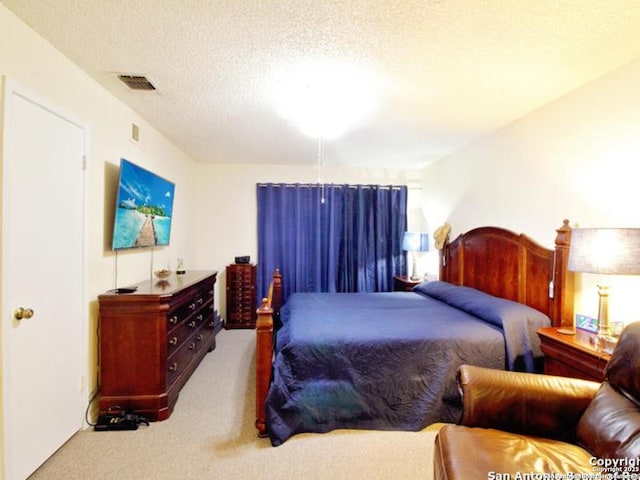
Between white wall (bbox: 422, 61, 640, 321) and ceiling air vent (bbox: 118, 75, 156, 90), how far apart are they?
10.7 feet

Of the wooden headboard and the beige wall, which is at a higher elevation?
the beige wall

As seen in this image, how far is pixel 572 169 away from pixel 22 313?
377 cm

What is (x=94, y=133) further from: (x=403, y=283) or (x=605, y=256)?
(x=403, y=283)

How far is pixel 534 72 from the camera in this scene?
2000mm

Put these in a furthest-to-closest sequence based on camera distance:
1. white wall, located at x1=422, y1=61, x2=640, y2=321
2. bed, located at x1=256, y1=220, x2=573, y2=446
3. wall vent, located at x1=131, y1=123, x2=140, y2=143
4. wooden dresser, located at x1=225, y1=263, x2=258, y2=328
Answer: wooden dresser, located at x1=225, y1=263, x2=258, y2=328 < wall vent, located at x1=131, y1=123, x2=140, y2=143 < bed, located at x1=256, y1=220, x2=573, y2=446 < white wall, located at x1=422, y1=61, x2=640, y2=321

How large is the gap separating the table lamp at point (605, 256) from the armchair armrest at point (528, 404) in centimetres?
57

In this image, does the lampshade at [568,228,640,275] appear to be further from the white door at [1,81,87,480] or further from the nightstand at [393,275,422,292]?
the white door at [1,81,87,480]

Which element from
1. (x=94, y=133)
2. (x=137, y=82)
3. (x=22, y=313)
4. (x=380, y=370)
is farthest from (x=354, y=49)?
(x=22, y=313)

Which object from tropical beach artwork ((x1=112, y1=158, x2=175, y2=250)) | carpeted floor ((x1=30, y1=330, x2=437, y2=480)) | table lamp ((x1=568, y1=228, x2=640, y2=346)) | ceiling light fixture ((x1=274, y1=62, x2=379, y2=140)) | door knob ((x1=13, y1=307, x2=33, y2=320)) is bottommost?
carpeted floor ((x1=30, y1=330, x2=437, y2=480))

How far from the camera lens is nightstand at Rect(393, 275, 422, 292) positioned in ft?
13.3

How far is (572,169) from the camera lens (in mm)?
2240

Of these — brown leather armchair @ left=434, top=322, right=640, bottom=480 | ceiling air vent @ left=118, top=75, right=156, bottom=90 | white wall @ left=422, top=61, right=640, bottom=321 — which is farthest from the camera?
ceiling air vent @ left=118, top=75, right=156, bottom=90

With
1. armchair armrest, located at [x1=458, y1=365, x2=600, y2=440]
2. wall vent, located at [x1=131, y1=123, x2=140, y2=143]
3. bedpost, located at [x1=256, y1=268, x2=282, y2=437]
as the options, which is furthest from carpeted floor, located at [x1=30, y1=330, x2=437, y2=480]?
wall vent, located at [x1=131, y1=123, x2=140, y2=143]

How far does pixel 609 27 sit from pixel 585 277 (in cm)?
160
